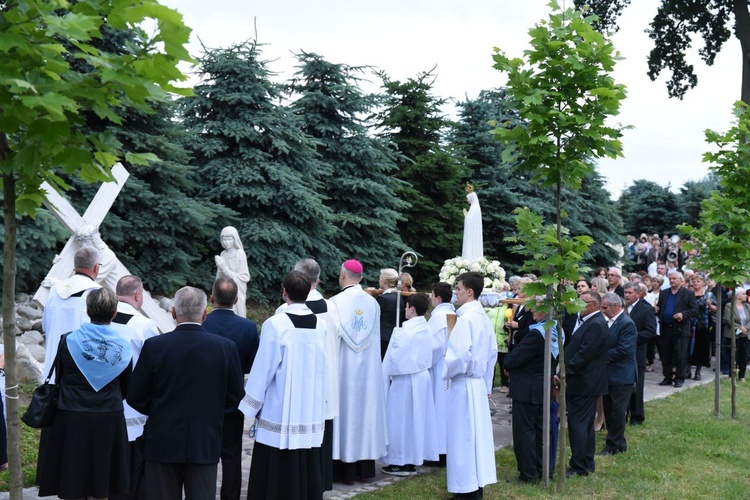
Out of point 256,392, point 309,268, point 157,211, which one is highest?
point 157,211

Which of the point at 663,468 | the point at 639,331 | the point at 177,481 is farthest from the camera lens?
the point at 639,331

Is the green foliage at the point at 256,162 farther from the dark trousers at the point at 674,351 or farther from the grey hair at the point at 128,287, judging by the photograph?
the grey hair at the point at 128,287

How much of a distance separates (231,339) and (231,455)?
90 cm

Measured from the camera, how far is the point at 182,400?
194 inches

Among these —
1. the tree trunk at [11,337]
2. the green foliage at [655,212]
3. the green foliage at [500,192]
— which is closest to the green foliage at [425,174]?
the green foliage at [500,192]

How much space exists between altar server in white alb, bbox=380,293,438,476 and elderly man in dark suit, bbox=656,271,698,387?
7700mm

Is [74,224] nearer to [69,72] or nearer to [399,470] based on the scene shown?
[399,470]

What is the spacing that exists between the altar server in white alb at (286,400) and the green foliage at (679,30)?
23266 mm

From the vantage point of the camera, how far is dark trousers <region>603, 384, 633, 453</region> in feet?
30.1

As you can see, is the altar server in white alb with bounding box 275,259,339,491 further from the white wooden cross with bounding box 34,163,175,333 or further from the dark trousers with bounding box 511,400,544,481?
the white wooden cross with bounding box 34,163,175,333

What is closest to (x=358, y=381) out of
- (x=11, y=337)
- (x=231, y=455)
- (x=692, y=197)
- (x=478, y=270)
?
(x=231, y=455)

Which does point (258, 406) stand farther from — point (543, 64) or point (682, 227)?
point (682, 227)

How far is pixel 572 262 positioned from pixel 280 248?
11.5m

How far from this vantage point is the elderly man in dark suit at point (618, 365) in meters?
9.13
